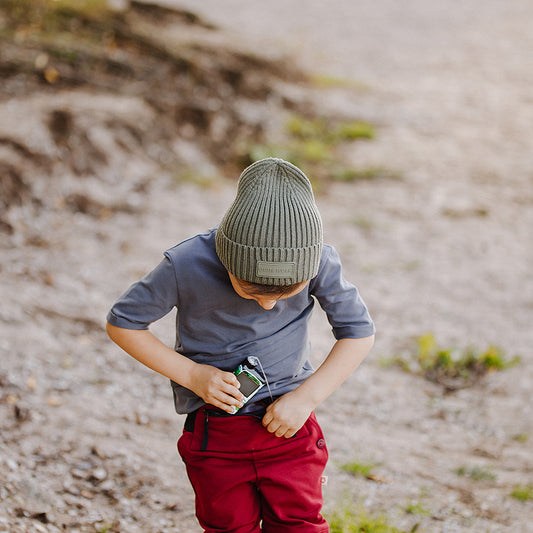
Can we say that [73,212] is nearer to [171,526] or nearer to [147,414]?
[147,414]

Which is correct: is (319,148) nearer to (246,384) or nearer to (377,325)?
(377,325)

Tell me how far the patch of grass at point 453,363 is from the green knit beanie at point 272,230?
8.24ft

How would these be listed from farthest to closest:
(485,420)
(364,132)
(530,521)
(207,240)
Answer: (364,132), (485,420), (530,521), (207,240)

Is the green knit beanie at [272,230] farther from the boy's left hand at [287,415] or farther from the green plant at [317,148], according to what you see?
the green plant at [317,148]

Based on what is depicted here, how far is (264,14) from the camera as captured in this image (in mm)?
11289

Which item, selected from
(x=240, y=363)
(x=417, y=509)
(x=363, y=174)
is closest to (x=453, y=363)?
(x=417, y=509)

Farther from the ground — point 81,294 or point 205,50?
point 205,50

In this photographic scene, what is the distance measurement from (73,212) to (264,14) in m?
7.31

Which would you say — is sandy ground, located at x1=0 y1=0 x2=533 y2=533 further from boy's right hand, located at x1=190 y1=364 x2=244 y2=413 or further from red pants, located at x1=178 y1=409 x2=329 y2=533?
boy's right hand, located at x1=190 y1=364 x2=244 y2=413

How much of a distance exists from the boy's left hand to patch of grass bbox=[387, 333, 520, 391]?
2202mm

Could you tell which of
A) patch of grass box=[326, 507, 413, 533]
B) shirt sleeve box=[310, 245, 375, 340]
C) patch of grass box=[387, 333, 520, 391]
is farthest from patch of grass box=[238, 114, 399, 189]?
shirt sleeve box=[310, 245, 375, 340]

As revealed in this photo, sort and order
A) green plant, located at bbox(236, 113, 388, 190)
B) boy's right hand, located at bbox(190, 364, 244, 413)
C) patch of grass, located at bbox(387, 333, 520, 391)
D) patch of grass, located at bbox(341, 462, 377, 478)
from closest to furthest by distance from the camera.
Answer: boy's right hand, located at bbox(190, 364, 244, 413) → patch of grass, located at bbox(341, 462, 377, 478) → patch of grass, located at bbox(387, 333, 520, 391) → green plant, located at bbox(236, 113, 388, 190)

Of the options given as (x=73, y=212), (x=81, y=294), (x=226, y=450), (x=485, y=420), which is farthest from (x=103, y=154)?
(x=226, y=450)

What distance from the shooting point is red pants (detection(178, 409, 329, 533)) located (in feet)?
6.42
